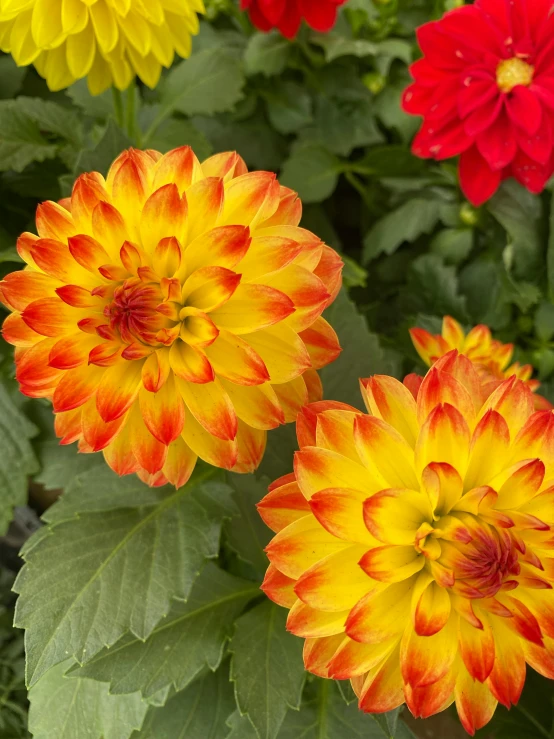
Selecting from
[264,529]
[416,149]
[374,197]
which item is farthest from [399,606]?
[374,197]

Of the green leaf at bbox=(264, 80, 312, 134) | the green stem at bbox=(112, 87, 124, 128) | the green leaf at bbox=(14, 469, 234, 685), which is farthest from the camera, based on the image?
the green leaf at bbox=(264, 80, 312, 134)

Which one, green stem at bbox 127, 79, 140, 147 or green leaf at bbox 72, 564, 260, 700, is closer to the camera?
green leaf at bbox 72, 564, 260, 700

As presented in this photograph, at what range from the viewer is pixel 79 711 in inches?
25.8

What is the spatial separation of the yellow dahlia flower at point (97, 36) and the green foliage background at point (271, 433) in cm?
6

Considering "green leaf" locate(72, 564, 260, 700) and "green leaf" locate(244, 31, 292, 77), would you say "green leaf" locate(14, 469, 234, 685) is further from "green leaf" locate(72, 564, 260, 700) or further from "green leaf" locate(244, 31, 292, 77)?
"green leaf" locate(244, 31, 292, 77)

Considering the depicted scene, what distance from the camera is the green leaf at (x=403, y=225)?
944mm

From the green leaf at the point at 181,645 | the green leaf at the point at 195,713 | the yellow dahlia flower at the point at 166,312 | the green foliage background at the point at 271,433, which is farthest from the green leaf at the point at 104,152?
the green leaf at the point at 195,713

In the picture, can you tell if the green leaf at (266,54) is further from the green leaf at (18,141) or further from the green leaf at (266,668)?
the green leaf at (266,668)

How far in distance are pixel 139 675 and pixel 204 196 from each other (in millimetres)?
408

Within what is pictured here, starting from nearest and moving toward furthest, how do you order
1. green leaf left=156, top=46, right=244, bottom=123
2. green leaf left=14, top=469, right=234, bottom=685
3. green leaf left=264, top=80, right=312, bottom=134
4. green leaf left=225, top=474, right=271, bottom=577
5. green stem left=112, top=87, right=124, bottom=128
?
green leaf left=14, top=469, right=234, bottom=685 < green leaf left=225, top=474, right=271, bottom=577 < green stem left=112, top=87, right=124, bottom=128 < green leaf left=156, top=46, right=244, bottom=123 < green leaf left=264, top=80, right=312, bottom=134

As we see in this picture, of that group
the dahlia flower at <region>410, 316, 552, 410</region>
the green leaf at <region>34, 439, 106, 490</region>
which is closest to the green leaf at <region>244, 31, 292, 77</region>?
the dahlia flower at <region>410, 316, 552, 410</region>

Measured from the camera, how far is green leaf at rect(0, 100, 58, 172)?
2.47 ft

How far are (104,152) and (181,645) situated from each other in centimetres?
48

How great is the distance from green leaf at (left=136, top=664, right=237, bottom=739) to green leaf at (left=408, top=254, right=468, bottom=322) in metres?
0.54
